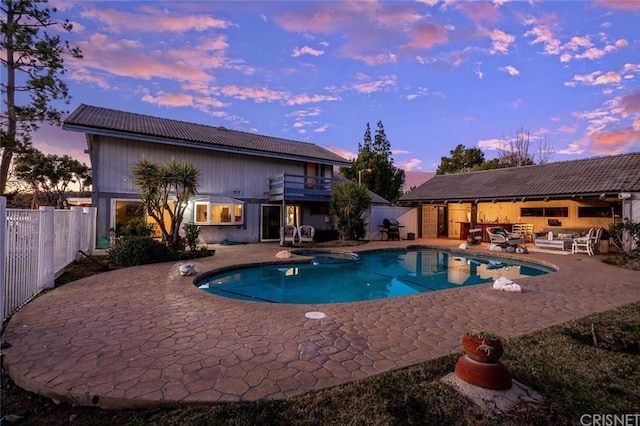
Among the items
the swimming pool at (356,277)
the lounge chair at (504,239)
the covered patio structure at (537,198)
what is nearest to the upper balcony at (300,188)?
the swimming pool at (356,277)

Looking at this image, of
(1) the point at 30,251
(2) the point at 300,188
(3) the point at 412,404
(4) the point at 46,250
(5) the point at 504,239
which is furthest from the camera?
(2) the point at 300,188

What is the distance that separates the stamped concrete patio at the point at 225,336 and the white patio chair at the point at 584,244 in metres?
7.08

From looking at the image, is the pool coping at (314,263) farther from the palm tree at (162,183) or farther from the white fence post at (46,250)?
the palm tree at (162,183)

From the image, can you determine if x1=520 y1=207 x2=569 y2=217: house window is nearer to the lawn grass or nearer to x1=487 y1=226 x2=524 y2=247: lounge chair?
x1=487 y1=226 x2=524 y2=247: lounge chair

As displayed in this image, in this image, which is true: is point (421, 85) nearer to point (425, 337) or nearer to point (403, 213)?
point (403, 213)

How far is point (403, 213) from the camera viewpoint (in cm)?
2030

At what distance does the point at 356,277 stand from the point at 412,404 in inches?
283

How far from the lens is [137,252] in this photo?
9641mm

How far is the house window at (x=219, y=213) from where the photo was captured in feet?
48.9

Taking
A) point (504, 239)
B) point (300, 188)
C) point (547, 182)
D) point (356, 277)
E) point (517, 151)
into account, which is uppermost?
point (517, 151)

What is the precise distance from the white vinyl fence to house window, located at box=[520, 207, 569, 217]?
2150 centimetres

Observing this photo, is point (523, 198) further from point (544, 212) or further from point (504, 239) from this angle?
point (544, 212)

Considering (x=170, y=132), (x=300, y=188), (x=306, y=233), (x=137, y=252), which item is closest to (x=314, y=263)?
(x=306, y=233)

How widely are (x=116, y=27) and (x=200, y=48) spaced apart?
2867mm
